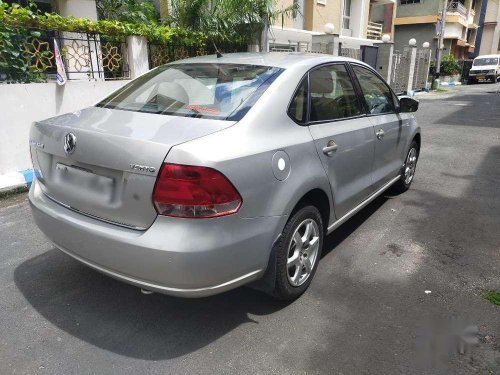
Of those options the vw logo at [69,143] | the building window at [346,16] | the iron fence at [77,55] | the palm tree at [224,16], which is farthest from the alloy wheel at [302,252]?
the building window at [346,16]

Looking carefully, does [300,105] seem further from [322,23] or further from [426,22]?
[426,22]

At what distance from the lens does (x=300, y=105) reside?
291 centimetres

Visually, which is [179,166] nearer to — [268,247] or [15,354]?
[268,247]

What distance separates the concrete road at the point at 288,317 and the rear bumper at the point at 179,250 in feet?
1.44

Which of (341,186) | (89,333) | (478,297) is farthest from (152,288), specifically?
(478,297)

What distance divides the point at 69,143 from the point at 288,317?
5.82ft

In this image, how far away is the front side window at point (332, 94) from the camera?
10.2 feet

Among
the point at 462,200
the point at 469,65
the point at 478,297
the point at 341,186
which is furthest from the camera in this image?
the point at 469,65

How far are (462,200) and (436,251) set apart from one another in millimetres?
1701

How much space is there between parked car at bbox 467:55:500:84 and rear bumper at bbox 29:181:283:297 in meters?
36.5

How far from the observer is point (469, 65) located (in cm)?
3572

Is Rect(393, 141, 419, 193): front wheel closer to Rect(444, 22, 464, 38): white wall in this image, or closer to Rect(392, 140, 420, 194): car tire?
Rect(392, 140, 420, 194): car tire

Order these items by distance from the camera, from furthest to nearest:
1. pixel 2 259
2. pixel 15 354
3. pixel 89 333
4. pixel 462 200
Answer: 1. pixel 462 200
2. pixel 2 259
3. pixel 89 333
4. pixel 15 354

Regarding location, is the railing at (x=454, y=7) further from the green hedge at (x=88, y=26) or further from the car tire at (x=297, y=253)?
the car tire at (x=297, y=253)
